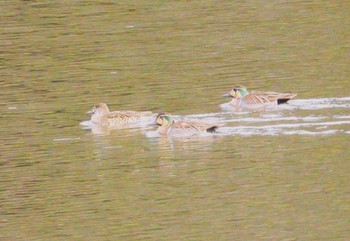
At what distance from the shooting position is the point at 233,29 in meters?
23.0

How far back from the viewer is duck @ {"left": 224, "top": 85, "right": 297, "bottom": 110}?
1711cm

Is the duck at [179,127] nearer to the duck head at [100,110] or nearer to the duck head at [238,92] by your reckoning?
the duck head at [100,110]

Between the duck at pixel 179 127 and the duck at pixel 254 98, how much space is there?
1.44m

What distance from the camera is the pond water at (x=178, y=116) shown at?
12328 mm

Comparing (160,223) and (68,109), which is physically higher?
(68,109)

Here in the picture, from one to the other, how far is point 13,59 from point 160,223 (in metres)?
9.90

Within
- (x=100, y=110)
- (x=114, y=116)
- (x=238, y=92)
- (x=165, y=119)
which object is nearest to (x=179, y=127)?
(x=165, y=119)

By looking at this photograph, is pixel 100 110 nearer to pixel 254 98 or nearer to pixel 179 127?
pixel 179 127

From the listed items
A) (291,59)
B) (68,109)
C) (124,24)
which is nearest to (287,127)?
(68,109)

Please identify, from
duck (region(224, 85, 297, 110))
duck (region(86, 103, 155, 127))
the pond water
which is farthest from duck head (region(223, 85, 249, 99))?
duck (region(86, 103, 155, 127))

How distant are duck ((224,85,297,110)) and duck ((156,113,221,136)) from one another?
1442 mm

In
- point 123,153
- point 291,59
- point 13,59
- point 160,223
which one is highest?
point 13,59

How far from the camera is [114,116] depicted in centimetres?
1689

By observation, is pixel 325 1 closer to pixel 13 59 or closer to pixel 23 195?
pixel 13 59
